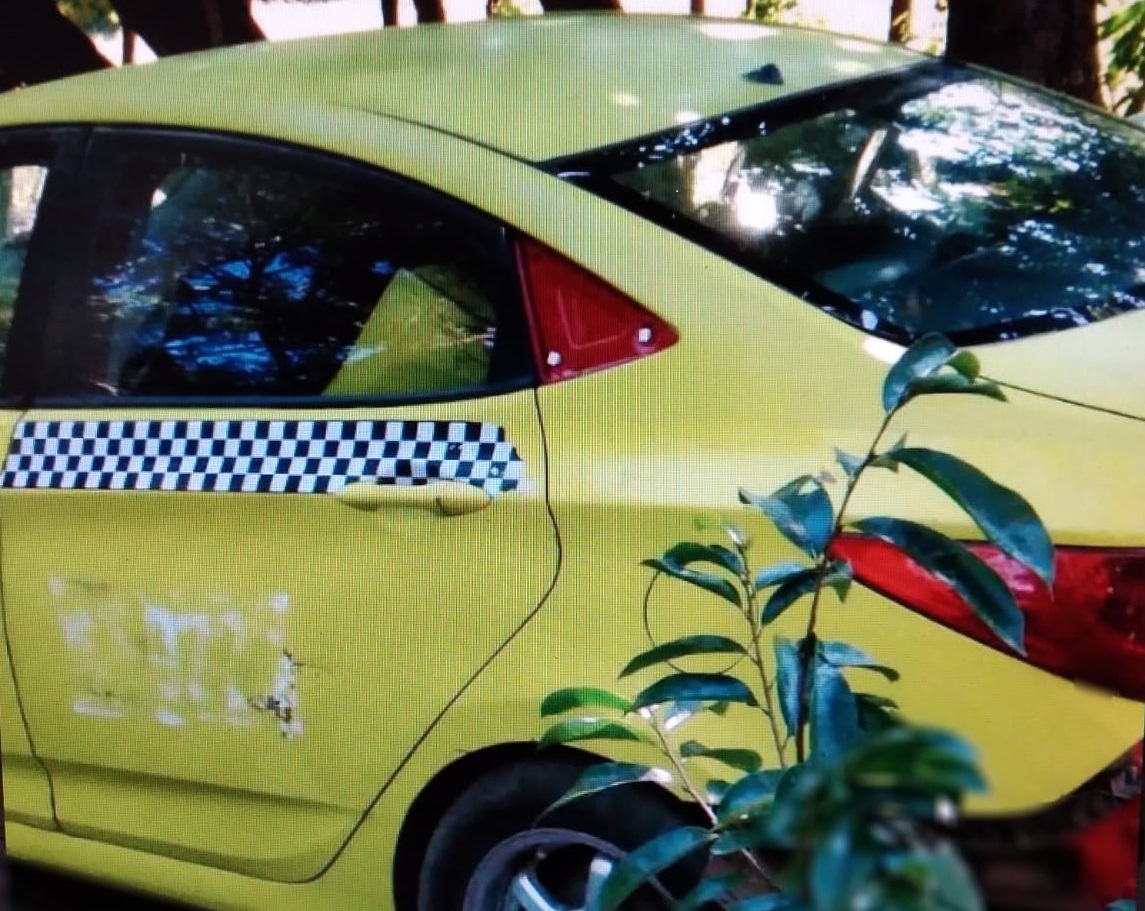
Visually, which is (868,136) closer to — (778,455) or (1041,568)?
(778,455)

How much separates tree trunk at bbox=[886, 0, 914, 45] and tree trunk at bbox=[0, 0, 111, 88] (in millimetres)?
1263

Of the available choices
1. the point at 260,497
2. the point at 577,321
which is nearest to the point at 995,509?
the point at 577,321

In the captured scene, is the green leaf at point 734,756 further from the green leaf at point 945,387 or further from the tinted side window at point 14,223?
the tinted side window at point 14,223

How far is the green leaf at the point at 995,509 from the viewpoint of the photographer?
0.94 metres

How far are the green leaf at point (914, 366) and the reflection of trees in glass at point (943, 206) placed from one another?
41 cm

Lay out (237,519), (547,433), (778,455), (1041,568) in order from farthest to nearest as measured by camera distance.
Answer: (237,519), (547,433), (778,455), (1041,568)

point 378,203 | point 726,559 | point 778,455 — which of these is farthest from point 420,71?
point 726,559

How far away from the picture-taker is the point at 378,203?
5.70 ft

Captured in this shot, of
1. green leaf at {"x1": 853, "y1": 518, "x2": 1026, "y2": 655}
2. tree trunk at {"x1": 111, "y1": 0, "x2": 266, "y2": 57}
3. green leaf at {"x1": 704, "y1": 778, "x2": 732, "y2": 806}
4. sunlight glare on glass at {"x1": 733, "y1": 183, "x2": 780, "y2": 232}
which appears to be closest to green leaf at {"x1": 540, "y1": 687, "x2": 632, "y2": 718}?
green leaf at {"x1": 704, "y1": 778, "x2": 732, "y2": 806}

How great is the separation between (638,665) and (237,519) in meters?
0.65

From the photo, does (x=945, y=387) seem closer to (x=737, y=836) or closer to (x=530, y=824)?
(x=737, y=836)

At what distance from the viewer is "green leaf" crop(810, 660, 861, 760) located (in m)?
1.01

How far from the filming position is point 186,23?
2.25 metres

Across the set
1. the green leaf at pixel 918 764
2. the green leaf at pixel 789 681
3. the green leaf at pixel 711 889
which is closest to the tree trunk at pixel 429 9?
the green leaf at pixel 789 681
